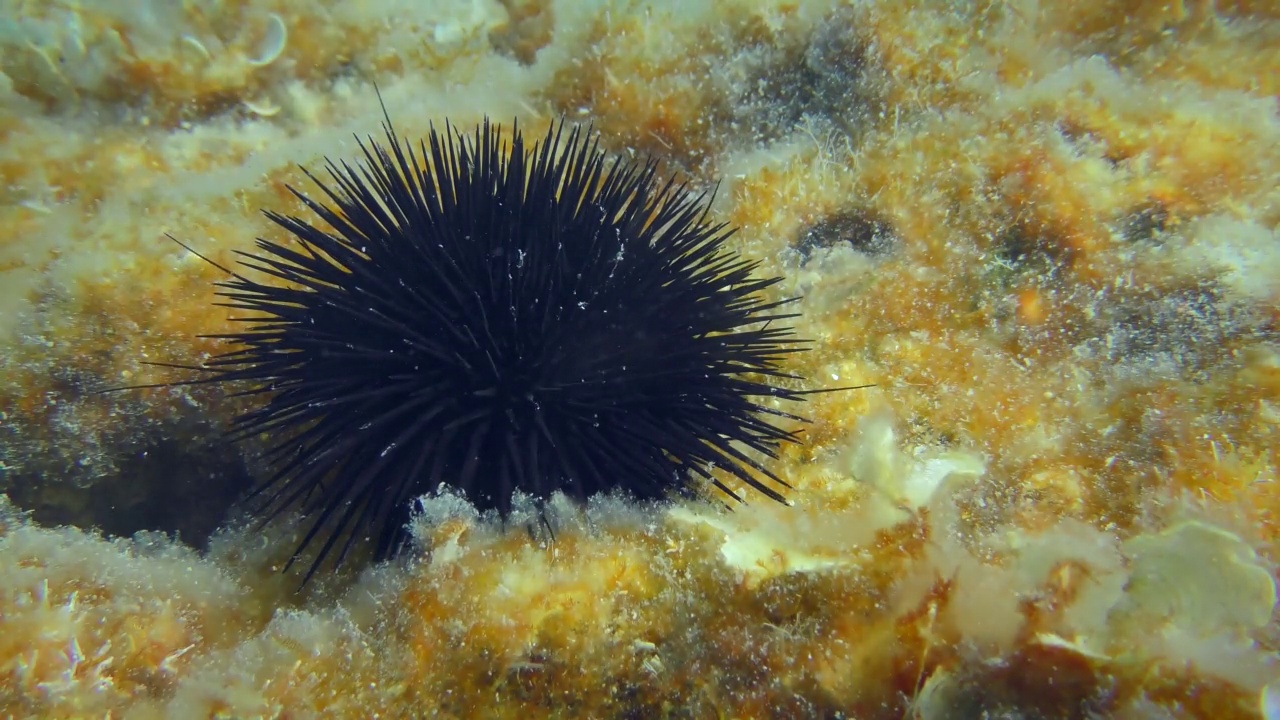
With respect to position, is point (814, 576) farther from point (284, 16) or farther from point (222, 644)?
point (284, 16)

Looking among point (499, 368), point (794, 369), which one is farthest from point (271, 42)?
point (794, 369)

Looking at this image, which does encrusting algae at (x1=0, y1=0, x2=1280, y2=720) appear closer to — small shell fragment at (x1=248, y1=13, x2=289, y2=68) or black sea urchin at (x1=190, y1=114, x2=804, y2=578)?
small shell fragment at (x1=248, y1=13, x2=289, y2=68)

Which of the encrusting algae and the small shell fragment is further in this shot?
the small shell fragment

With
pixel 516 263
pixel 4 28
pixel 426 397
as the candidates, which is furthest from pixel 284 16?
pixel 426 397

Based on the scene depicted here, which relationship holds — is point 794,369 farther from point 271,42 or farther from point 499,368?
point 271,42

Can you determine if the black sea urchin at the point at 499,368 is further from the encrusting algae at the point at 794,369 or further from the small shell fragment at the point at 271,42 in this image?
the small shell fragment at the point at 271,42

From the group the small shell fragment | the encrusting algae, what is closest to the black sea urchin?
the encrusting algae
